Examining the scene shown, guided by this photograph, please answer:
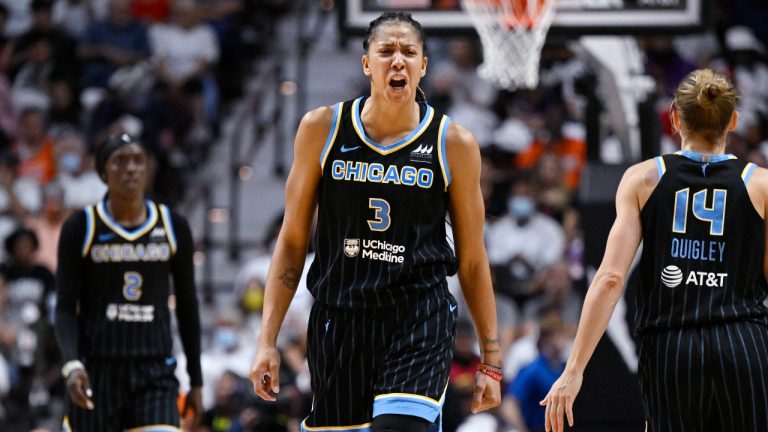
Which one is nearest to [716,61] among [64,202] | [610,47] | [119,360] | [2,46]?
[610,47]

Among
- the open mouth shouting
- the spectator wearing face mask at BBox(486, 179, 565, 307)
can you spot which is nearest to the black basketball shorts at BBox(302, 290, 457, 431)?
the open mouth shouting

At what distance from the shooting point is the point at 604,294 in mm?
5691

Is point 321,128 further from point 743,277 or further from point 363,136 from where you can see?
point 743,277

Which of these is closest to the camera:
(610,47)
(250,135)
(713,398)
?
(713,398)

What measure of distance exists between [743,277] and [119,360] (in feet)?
11.3

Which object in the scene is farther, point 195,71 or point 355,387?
point 195,71

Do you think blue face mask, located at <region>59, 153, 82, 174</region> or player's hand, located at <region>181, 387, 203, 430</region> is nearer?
player's hand, located at <region>181, 387, 203, 430</region>

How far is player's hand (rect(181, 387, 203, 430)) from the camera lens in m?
7.75

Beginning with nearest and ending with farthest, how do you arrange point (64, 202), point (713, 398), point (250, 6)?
point (713, 398)
point (64, 202)
point (250, 6)

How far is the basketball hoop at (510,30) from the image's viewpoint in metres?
10.6

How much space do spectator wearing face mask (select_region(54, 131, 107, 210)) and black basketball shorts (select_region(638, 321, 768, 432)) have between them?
10.2 m

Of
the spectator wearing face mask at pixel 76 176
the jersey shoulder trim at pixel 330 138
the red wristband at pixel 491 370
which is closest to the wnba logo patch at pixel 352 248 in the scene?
the jersey shoulder trim at pixel 330 138

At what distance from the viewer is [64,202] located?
15117 mm

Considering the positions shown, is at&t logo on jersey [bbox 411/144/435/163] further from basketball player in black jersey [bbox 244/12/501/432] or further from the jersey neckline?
the jersey neckline
